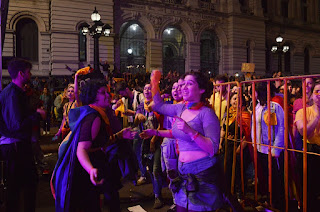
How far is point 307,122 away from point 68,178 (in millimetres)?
2958

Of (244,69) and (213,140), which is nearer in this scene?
(213,140)

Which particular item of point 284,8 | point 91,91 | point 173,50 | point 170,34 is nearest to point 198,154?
point 91,91

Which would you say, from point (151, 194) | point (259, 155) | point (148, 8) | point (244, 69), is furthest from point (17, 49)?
point (259, 155)

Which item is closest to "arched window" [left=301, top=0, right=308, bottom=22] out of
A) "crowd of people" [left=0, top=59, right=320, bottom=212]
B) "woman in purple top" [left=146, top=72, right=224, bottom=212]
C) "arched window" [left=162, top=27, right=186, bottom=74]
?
"arched window" [left=162, top=27, right=186, bottom=74]

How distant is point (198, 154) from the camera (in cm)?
289

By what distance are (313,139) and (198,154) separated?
194cm

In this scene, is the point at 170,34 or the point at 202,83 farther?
the point at 170,34

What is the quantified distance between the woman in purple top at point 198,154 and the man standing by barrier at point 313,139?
1581mm

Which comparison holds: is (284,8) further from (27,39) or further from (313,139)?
(313,139)

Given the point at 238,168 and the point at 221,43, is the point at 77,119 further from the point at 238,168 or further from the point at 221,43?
the point at 221,43

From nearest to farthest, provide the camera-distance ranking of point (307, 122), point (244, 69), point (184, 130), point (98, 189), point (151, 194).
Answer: point (184, 130) → point (98, 189) → point (307, 122) → point (151, 194) → point (244, 69)

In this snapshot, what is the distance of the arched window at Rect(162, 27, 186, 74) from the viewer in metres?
30.4

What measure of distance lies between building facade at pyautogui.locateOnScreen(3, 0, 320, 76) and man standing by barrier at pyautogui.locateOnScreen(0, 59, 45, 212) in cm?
1774

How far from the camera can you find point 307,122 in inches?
151
